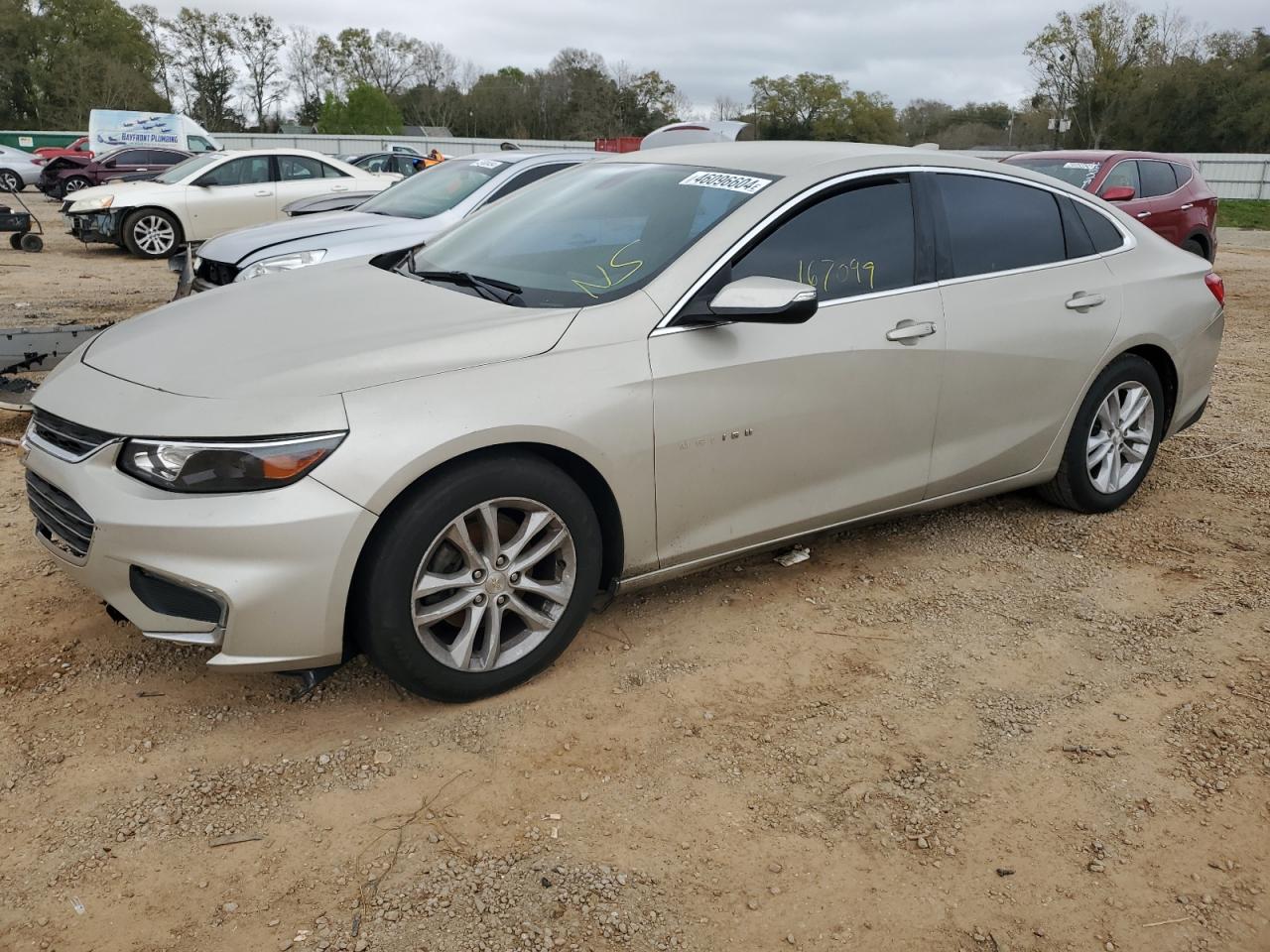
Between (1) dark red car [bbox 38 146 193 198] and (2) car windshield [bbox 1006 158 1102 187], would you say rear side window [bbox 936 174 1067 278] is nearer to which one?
(2) car windshield [bbox 1006 158 1102 187]

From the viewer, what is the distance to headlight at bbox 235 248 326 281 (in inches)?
261

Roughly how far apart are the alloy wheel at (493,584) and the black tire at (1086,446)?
254 centimetres

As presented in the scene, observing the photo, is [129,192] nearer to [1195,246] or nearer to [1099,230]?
[1099,230]

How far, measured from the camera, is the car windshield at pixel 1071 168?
10.7m

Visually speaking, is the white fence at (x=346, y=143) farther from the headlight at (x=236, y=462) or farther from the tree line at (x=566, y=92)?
the headlight at (x=236, y=462)

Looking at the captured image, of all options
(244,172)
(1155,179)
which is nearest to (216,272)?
(244,172)

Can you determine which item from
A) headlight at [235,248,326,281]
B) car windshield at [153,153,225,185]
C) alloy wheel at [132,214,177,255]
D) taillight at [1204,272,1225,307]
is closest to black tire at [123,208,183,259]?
alloy wheel at [132,214,177,255]

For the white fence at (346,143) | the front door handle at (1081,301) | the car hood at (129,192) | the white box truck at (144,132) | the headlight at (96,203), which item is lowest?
the front door handle at (1081,301)

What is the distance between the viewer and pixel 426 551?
9.31ft

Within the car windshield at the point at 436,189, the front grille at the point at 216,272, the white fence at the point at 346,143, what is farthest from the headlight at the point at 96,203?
the white fence at the point at 346,143

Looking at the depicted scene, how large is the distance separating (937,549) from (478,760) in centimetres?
237

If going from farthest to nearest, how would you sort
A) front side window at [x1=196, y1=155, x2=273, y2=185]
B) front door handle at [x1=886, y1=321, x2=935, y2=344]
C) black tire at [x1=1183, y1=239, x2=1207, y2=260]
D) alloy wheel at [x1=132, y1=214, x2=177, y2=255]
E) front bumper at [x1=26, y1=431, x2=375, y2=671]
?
1. alloy wheel at [x1=132, y1=214, x2=177, y2=255]
2. front side window at [x1=196, y1=155, x2=273, y2=185]
3. black tire at [x1=1183, y1=239, x2=1207, y2=260]
4. front door handle at [x1=886, y1=321, x2=935, y2=344]
5. front bumper at [x1=26, y1=431, x2=375, y2=671]

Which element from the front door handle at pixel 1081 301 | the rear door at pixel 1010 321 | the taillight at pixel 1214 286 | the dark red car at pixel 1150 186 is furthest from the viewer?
the dark red car at pixel 1150 186

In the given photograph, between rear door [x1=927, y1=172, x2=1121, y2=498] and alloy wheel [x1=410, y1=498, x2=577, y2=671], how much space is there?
168 centimetres
